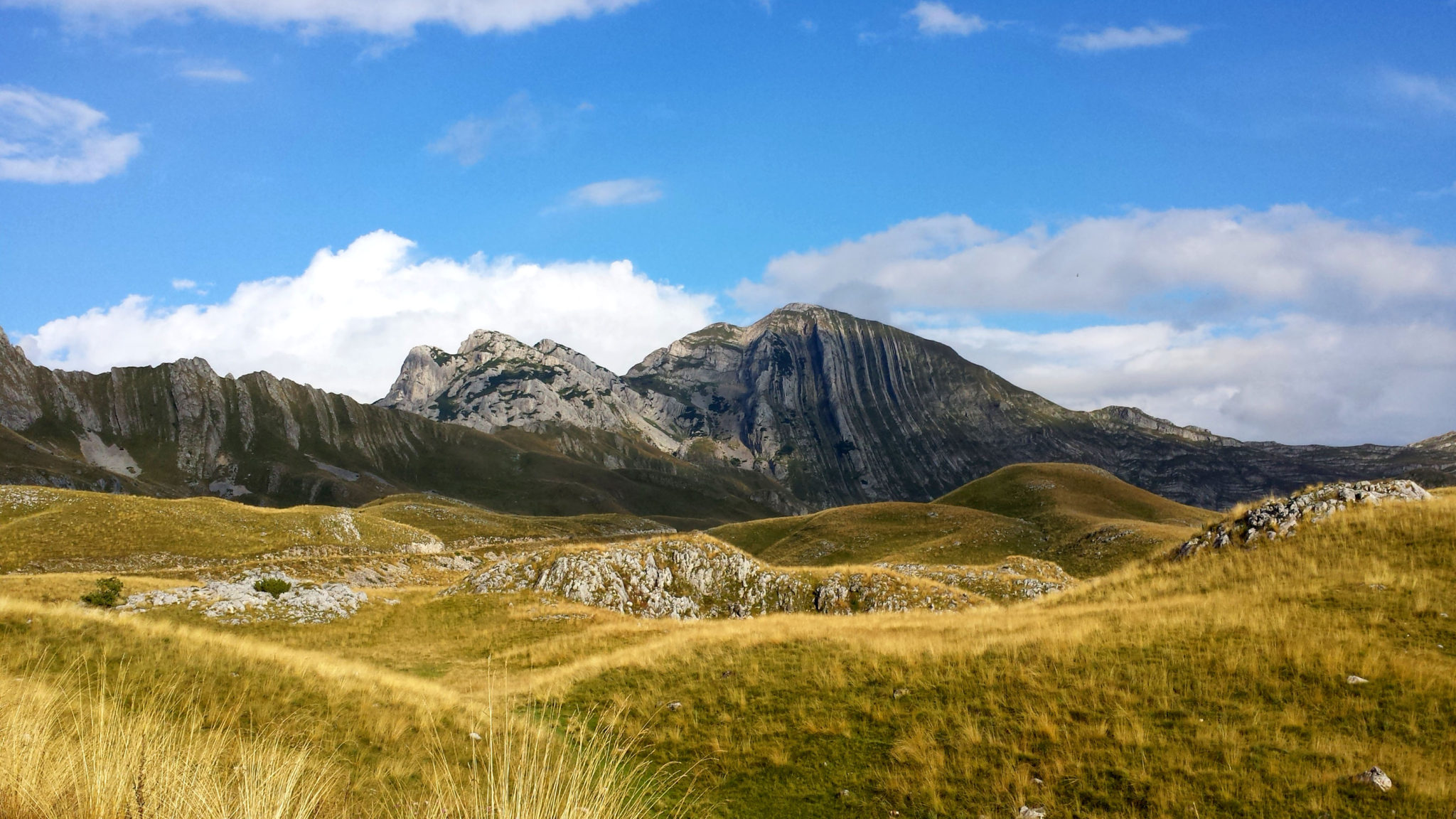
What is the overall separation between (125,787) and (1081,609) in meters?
22.2

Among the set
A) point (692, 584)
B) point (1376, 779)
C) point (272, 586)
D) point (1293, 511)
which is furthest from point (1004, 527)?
point (1376, 779)

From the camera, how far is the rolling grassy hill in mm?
67062

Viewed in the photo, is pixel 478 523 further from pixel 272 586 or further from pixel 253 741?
pixel 253 741

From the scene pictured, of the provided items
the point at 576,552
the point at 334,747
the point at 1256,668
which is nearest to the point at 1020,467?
the point at 576,552

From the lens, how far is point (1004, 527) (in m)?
77.1

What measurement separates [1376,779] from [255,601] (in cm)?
3869

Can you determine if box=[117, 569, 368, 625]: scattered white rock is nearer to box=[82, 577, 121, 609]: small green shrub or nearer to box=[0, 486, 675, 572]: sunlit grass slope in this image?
box=[82, 577, 121, 609]: small green shrub

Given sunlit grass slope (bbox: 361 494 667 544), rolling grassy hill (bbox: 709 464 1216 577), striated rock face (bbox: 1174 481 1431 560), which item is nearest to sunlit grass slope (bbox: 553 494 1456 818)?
striated rock face (bbox: 1174 481 1431 560)

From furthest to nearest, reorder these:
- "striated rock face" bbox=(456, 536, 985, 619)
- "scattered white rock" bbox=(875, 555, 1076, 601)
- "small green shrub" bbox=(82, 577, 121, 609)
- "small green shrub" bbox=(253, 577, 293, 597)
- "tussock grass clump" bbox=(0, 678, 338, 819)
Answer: "scattered white rock" bbox=(875, 555, 1076, 601) < "striated rock face" bbox=(456, 536, 985, 619) < "small green shrub" bbox=(253, 577, 293, 597) < "small green shrub" bbox=(82, 577, 121, 609) < "tussock grass clump" bbox=(0, 678, 338, 819)

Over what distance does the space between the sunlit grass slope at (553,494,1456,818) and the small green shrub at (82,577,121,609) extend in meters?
23.2

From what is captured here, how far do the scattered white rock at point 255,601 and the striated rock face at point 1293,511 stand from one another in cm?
3619

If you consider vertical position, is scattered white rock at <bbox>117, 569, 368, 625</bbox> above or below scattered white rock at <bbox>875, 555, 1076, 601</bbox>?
above

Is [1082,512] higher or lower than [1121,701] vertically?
lower

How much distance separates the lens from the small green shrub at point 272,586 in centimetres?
3525
